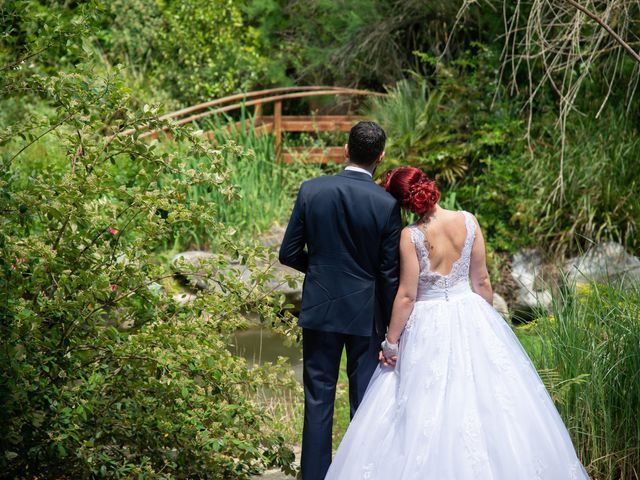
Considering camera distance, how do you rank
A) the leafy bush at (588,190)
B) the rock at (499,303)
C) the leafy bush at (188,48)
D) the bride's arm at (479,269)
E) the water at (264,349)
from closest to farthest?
the bride's arm at (479,269) < the water at (264,349) < the rock at (499,303) < the leafy bush at (588,190) < the leafy bush at (188,48)

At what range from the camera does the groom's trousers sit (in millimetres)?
4301

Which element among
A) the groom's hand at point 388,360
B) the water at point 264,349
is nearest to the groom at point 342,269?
the groom's hand at point 388,360

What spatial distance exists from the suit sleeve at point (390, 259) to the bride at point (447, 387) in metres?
0.06

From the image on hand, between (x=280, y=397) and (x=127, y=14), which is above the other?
(x=127, y=14)

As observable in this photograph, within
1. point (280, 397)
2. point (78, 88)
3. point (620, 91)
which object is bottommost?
point (280, 397)

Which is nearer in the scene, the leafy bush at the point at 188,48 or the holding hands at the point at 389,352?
the holding hands at the point at 389,352

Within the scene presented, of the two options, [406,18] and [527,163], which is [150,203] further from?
[406,18]

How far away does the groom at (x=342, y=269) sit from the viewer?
13.8 feet

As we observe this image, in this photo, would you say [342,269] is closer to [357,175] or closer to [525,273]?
[357,175]

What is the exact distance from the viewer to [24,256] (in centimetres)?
408

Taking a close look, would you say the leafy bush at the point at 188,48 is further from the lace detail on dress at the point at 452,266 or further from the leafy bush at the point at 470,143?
the lace detail on dress at the point at 452,266

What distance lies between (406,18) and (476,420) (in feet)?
32.7

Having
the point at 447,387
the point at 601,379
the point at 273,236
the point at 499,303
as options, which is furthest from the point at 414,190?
the point at 273,236

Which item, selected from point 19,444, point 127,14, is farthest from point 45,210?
point 127,14
